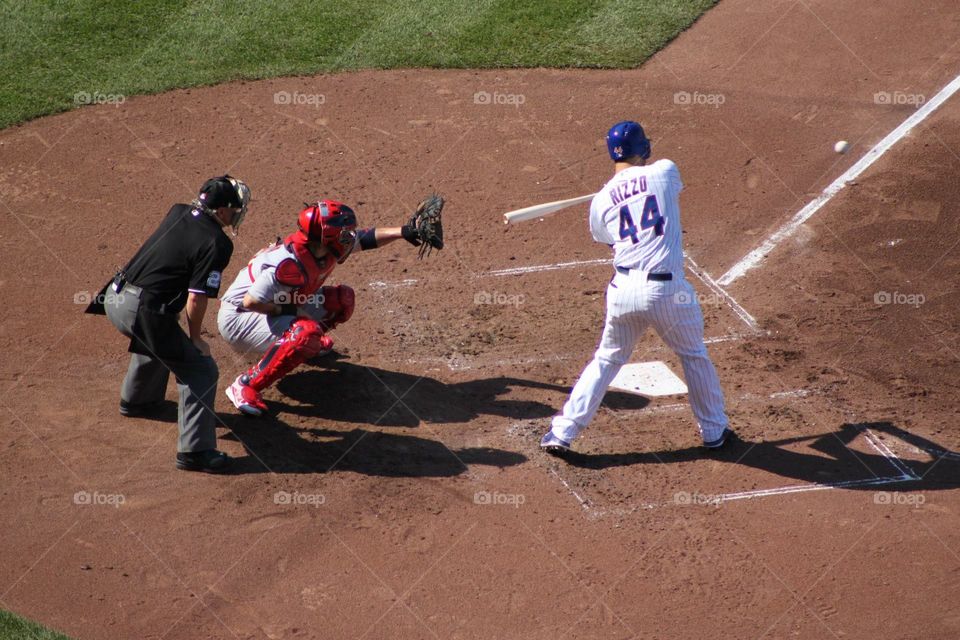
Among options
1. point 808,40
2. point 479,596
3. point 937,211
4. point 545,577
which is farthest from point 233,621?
point 808,40

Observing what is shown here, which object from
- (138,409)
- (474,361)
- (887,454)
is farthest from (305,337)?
(887,454)

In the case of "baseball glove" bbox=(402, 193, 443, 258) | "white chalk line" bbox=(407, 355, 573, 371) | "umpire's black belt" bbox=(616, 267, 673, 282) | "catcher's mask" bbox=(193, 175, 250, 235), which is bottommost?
"white chalk line" bbox=(407, 355, 573, 371)

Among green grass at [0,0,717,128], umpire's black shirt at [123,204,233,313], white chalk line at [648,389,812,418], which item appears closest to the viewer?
umpire's black shirt at [123,204,233,313]

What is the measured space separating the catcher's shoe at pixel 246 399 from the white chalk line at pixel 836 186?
3.67m

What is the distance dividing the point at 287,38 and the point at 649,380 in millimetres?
6174

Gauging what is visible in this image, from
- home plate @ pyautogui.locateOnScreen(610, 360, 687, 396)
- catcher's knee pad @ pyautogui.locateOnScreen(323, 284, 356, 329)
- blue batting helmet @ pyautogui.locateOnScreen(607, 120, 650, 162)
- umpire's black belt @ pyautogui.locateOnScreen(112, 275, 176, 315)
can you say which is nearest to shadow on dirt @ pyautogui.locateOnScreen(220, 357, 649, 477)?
home plate @ pyautogui.locateOnScreen(610, 360, 687, 396)

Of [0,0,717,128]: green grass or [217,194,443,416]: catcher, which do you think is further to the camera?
[0,0,717,128]: green grass

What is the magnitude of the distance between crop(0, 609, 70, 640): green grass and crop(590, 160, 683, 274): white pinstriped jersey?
372cm

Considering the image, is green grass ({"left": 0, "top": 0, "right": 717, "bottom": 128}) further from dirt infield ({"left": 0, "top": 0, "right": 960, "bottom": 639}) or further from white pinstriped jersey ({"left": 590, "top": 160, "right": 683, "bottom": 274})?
white pinstriped jersey ({"left": 590, "top": 160, "right": 683, "bottom": 274})

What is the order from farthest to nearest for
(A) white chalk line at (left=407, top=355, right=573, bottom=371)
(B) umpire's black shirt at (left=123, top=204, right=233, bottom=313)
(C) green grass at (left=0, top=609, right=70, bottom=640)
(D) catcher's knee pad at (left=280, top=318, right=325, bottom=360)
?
(A) white chalk line at (left=407, top=355, right=573, bottom=371) < (D) catcher's knee pad at (left=280, top=318, right=325, bottom=360) < (B) umpire's black shirt at (left=123, top=204, right=233, bottom=313) < (C) green grass at (left=0, top=609, right=70, bottom=640)

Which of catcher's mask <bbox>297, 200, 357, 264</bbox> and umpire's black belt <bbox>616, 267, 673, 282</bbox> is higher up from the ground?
catcher's mask <bbox>297, 200, 357, 264</bbox>

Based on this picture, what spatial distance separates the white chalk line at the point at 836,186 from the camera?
8438mm

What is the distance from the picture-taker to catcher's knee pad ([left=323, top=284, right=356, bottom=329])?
7.39 m

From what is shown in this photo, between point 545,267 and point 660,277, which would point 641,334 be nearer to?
point 660,277
